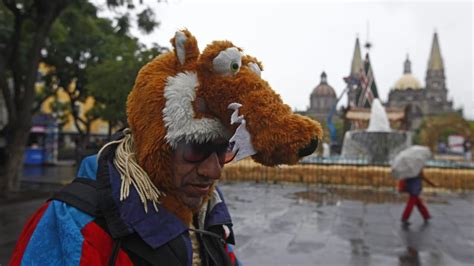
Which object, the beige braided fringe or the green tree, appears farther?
the green tree

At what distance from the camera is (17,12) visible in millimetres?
9531

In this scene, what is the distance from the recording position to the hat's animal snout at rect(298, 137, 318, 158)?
1328 mm

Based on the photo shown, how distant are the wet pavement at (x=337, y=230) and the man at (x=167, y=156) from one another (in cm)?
429

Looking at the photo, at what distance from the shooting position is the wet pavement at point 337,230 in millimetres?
5922

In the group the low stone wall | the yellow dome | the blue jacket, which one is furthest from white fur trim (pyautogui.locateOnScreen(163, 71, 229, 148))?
the yellow dome

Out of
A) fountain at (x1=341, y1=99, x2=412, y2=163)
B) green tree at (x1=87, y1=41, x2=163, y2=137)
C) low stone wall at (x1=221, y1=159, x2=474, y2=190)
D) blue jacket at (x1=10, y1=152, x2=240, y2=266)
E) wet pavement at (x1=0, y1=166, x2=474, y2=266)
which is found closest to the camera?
blue jacket at (x1=10, y1=152, x2=240, y2=266)

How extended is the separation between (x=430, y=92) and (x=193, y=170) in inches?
3831

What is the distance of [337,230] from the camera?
763 cm

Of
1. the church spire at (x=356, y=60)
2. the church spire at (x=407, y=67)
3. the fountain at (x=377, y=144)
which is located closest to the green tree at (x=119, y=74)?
the fountain at (x=377, y=144)

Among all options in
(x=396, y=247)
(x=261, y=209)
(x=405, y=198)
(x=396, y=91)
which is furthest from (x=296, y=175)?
(x=396, y=91)

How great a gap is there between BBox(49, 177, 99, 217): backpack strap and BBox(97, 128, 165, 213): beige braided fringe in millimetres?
98

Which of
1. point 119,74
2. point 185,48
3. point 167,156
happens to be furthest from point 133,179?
point 119,74

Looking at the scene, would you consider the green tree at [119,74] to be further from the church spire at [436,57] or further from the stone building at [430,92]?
the church spire at [436,57]

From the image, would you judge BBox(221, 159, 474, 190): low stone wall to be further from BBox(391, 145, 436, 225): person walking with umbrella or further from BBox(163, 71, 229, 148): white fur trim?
BBox(163, 71, 229, 148): white fur trim
